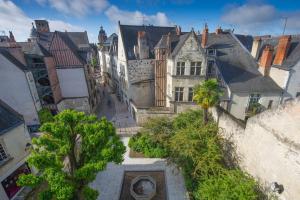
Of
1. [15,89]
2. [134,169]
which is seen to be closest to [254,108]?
[134,169]

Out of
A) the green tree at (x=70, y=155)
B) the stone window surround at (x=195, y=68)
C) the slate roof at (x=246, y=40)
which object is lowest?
the green tree at (x=70, y=155)

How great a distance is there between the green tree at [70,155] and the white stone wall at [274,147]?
392 inches

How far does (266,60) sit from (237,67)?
11.8 ft

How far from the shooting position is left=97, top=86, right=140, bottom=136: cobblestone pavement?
23630 mm

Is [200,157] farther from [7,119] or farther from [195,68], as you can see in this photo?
[7,119]

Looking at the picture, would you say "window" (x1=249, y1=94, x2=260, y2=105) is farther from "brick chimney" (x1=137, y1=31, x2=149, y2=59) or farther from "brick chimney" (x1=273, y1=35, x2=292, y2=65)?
"brick chimney" (x1=137, y1=31, x2=149, y2=59)

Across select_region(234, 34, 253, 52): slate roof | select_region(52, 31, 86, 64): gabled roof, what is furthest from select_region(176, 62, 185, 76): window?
select_region(234, 34, 253, 52): slate roof

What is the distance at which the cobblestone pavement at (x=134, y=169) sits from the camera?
533 inches

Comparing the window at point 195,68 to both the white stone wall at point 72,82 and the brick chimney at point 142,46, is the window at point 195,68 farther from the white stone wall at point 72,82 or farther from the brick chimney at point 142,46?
the white stone wall at point 72,82

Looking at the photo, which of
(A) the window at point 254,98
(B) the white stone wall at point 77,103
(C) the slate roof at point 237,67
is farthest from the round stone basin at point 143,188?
(B) the white stone wall at point 77,103

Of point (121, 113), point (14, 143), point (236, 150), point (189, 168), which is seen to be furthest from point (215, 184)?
point (121, 113)

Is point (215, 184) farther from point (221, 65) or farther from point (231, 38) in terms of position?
point (231, 38)

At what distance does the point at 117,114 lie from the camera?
28.5m

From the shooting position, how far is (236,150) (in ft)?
45.8
